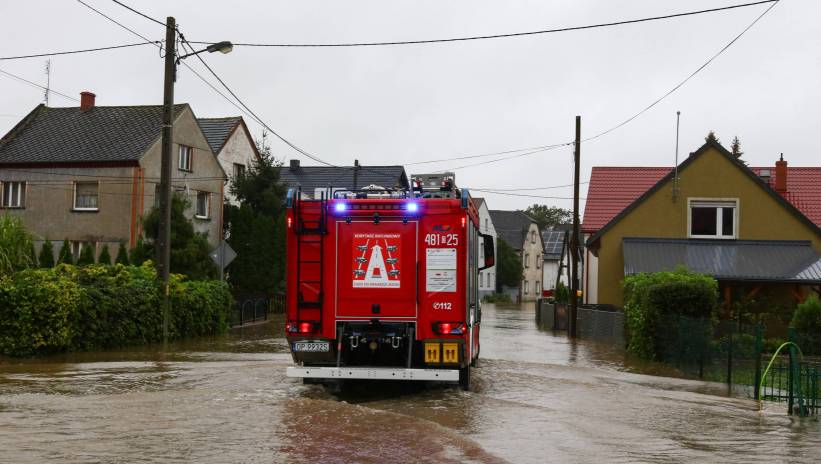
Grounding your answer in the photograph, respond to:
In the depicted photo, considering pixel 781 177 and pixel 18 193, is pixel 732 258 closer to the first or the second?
pixel 781 177

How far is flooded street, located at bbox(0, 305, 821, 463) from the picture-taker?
8961mm

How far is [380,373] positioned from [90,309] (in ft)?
31.4

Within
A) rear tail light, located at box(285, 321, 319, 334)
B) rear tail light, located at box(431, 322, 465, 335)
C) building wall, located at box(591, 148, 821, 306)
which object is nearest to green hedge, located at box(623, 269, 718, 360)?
rear tail light, located at box(431, 322, 465, 335)

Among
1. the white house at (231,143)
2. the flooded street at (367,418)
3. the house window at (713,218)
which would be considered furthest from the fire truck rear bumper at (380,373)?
the white house at (231,143)

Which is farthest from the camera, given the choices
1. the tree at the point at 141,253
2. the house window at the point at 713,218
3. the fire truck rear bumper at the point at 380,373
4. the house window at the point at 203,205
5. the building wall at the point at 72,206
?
the house window at the point at 203,205

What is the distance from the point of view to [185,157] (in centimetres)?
4256

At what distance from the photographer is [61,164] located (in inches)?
1559

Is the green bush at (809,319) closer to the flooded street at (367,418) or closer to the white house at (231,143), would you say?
the flooded street at (367,418)

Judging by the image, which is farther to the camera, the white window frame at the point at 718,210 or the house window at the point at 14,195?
the house window at the point at 14,195

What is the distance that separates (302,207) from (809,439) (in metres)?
7.16

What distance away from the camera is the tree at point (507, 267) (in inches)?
3285

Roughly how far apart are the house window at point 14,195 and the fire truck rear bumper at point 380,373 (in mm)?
32021

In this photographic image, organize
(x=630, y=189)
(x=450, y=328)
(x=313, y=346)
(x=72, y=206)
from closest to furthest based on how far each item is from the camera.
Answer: (x=450, y=328) < (x=313, y=346) < (x=630, y=189) < (x=72, y=206)

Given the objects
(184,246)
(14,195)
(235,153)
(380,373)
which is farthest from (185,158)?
(380,373)
